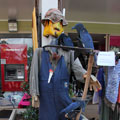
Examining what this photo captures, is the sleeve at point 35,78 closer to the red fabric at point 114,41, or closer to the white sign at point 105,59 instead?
the white sign at point 105,59

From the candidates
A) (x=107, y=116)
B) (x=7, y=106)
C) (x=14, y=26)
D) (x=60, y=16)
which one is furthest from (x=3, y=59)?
(x=107, y=116)

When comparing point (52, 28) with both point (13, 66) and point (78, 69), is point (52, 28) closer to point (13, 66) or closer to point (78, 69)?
point (78, 69)

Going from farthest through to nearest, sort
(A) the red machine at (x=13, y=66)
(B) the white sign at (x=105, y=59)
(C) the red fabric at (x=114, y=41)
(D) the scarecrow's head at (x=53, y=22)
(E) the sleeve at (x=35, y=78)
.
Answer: (C) the red fabric at (x=114, y=41) < (A) the red machine at (x=13, y=66) < (D) the scarecrow's head at (x=53, y=22) < (E) the sleeve at (x=35, y=78) < (B) the white sign at (x=105, y=59)

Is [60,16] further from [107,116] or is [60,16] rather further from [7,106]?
[7,106]

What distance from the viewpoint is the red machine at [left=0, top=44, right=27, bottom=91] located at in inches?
165

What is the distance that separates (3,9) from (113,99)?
11.2 feet

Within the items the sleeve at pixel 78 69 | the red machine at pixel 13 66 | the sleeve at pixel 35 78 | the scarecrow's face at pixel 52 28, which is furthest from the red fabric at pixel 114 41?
the sleeve at pixel 35 78

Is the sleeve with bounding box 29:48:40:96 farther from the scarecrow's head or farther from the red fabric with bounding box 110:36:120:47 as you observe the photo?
the red fabric with bounding box 110:36:120:47

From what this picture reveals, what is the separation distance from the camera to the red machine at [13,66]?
4199 mm

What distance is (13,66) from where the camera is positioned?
429 cm

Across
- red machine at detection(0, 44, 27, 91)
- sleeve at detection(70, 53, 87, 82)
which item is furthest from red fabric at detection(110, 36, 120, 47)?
sleeve at detection(70, 53, 87, 82)

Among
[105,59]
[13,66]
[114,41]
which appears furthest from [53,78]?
[114,41]

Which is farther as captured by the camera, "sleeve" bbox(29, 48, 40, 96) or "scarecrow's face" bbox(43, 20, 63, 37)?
"scarecrow's face" bbox(43, 20, 63, 37)

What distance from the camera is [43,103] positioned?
5.85ft
